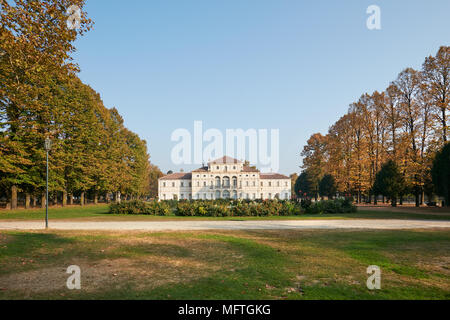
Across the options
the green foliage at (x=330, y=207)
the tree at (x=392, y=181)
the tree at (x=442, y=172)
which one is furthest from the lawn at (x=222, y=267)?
the tree at (x=392, y=181)

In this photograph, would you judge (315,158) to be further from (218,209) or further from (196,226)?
(196,226)

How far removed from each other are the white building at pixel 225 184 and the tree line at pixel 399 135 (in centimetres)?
3448

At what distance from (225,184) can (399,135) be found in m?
48.8

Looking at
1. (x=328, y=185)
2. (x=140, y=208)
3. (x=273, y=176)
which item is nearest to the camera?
(x=140, y=208)

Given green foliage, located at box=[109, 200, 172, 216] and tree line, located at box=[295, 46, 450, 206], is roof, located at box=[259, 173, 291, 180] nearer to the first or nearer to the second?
tree line, located at box=[295, 46, 450, 206]

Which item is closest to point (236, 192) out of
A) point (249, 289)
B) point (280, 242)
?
point (280, 242)

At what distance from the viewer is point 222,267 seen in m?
5.72

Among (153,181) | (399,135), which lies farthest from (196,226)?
(153,181)

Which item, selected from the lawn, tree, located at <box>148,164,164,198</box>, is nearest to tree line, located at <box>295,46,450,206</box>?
the lawn

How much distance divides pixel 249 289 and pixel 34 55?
10.8 m

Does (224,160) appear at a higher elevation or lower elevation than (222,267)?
higher

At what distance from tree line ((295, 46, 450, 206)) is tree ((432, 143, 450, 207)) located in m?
0.13

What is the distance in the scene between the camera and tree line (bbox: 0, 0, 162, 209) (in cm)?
932

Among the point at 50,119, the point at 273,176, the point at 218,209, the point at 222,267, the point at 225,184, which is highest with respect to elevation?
the point at 50,119
